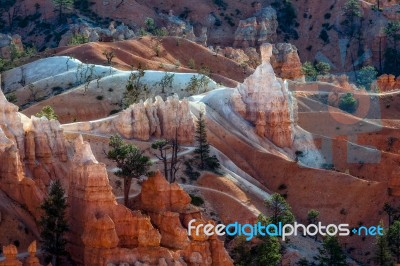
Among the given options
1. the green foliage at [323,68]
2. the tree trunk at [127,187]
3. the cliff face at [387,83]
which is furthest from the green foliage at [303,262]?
the green foliage at [323,68]

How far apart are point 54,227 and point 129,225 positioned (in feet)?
15.1

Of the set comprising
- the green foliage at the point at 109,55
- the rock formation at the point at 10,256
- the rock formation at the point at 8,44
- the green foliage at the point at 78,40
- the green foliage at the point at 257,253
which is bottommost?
the rock formation at the point at 8,44

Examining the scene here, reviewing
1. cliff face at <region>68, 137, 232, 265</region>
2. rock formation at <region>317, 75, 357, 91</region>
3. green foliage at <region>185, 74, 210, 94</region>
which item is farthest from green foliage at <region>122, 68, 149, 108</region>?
cliff face at <region>68, 137, 232, 265</region>

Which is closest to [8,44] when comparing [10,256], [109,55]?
[109,55]

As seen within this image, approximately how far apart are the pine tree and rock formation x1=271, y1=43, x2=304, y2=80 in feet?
320

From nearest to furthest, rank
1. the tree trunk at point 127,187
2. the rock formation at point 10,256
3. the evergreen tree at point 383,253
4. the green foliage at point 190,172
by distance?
the rock formation at point 10,256
the tree trunk at point 127,187
the evergreen tree at point 383,253
the green foliage at point 190,172

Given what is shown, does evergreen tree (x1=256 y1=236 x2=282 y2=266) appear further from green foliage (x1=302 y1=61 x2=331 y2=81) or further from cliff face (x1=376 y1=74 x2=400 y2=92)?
green foliage (x1=302 y1=61 x2=331 y2=81)

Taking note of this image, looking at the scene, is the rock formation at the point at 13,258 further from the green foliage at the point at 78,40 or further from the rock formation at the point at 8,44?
the rock formation at the point at 8,44

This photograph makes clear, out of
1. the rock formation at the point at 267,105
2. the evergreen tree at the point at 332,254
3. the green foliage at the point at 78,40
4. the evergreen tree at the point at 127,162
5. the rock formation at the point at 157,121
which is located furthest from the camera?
the green foliage at the point at 78,40

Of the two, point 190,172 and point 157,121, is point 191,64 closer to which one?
point 157,121

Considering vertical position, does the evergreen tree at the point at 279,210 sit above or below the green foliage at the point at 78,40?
above

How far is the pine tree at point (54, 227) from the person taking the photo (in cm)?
7806

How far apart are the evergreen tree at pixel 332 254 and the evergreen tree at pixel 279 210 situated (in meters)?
4.17

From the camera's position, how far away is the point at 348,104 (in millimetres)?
149875
